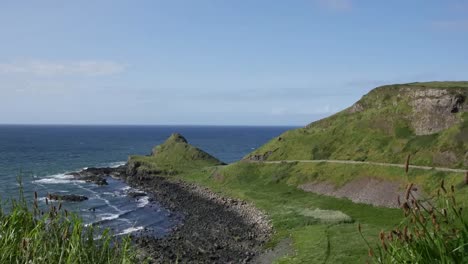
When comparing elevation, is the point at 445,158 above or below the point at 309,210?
above

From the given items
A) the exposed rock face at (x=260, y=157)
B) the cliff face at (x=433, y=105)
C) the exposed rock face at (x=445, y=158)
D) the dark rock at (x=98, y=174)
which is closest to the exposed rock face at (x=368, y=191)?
the exposed rock face at (x=445, y=158)

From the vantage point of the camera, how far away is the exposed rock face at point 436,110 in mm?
110938

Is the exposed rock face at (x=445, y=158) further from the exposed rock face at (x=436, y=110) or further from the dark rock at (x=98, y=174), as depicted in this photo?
the dark rock at (x=98, y=174)

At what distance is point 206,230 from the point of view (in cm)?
7962

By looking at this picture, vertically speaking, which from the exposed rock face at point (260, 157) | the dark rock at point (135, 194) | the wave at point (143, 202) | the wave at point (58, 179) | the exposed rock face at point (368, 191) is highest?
the exposed rock face at point (260, 157)

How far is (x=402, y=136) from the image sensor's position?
11500cm

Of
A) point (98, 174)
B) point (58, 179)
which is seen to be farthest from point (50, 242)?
point (98, 174)

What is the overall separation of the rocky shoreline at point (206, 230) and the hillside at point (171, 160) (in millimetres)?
21787

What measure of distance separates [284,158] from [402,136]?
34333 mm

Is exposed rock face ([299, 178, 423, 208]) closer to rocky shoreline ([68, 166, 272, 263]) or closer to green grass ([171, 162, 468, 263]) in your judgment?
green grass ([171, 162, 468, 263])

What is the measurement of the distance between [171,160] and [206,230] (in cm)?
8189

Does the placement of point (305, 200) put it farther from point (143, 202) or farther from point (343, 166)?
point (143, 202)

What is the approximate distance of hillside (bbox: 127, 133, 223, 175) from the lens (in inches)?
5797

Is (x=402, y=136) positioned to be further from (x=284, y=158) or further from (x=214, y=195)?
(x=214, y=195)
